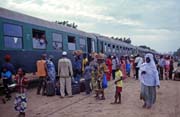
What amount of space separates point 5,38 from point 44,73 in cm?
203

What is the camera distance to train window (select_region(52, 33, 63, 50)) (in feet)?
62.6

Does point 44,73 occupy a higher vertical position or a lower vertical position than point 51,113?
higher

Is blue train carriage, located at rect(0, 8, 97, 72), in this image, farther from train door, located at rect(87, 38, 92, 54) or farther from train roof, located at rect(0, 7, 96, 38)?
train door, located at rect(87, 38, 92, 54)

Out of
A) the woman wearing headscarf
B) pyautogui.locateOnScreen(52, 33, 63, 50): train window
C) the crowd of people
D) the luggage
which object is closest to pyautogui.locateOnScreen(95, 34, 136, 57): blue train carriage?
pyautogui.locateOnScreen(52, 33, 63, 50): train window

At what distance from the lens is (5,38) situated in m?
13.8

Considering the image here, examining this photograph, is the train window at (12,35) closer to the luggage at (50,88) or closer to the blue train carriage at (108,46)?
the luggage at (50,88)

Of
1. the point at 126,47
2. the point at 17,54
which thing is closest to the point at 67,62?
the point at 17,54

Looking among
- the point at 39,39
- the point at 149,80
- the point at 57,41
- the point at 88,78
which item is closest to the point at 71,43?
the point at 57,41

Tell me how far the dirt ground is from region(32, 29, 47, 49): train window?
331cm

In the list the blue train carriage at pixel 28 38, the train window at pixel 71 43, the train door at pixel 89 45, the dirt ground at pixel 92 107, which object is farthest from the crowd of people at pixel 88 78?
the train door at pixel 89 45

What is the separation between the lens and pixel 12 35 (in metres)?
14.4

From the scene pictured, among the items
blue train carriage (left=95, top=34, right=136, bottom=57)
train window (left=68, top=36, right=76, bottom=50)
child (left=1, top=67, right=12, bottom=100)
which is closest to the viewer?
child (left=1, top=67, right=12, bottom=100)

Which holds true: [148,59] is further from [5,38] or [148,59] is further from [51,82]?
[5,38]

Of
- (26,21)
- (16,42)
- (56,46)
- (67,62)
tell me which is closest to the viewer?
(67,62)
